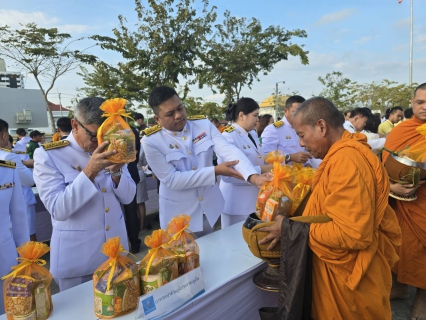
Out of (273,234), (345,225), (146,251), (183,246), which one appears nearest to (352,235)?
(345,225)

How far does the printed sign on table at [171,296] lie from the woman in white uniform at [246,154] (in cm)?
166

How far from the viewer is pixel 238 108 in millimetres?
3539

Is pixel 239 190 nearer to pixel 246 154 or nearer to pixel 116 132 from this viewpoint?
pixel 246 154

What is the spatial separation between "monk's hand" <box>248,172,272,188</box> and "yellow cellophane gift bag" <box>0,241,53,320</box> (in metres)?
1.44

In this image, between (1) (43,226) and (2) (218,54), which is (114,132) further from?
(2) (218,54)

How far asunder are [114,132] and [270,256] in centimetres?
115

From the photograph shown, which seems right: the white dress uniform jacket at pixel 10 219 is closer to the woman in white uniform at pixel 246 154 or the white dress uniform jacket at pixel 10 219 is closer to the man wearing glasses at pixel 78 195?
the man wearing glasses at pixel 78 195

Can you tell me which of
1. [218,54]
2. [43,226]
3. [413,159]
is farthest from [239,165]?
[218,54]

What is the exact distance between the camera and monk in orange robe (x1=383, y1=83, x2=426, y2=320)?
9.14ft

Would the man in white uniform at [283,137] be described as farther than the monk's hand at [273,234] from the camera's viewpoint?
Yes

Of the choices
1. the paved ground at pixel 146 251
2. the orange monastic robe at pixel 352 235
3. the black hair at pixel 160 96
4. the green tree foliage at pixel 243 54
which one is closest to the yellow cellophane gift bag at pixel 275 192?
the orange monastic robe at pixel 352 235

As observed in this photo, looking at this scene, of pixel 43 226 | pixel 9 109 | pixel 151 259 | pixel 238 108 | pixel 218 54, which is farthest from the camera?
pixel 218 54

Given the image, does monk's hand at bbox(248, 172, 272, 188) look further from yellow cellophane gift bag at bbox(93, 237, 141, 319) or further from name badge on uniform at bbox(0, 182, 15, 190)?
name badge on uniform at bbox(0, 182, 15, 190)

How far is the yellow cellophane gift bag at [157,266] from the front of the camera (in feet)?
4.80
